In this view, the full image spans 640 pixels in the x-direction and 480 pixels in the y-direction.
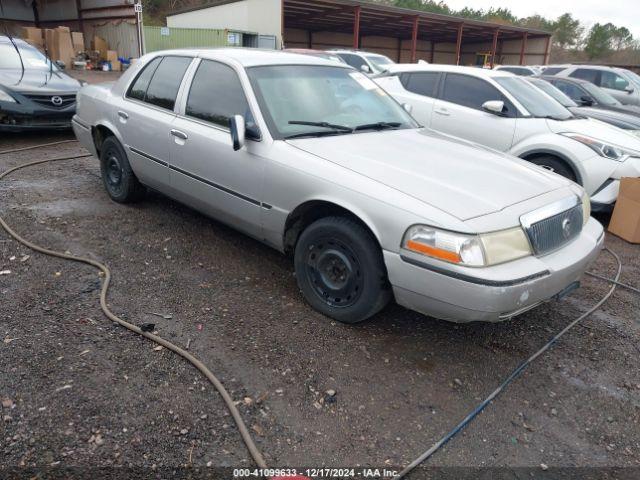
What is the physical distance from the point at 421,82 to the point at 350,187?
4609 millimetres

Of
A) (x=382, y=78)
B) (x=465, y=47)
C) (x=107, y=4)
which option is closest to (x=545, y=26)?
(x=465, y=47)

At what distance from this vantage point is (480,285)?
102 inches

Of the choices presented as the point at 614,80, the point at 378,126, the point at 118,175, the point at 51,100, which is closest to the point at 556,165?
the point at 378,126

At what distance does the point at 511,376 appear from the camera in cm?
289

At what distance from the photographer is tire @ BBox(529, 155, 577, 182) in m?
5.75

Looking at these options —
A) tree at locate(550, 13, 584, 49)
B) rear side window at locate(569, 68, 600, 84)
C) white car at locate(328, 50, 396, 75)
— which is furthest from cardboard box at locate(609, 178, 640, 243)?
tree at locate(550, 13, 584, 49)

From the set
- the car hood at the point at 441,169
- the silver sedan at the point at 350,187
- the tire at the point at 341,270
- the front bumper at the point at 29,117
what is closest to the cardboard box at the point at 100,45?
the front bumper at the point at 29,117

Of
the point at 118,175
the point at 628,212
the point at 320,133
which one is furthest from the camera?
the point at 628,212

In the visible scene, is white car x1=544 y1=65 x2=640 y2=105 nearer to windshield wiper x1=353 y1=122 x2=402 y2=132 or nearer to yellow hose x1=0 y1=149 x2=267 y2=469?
windshield wiper x1=353 y1=122 x2=402 y2=132

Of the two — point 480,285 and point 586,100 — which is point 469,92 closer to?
point 586,100

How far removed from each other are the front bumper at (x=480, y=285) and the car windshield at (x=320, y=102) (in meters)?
1.30

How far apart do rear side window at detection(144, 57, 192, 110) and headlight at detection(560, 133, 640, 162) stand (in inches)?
173

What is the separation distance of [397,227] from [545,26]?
68716 mm

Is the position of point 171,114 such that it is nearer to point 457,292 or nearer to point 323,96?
point 323,96
